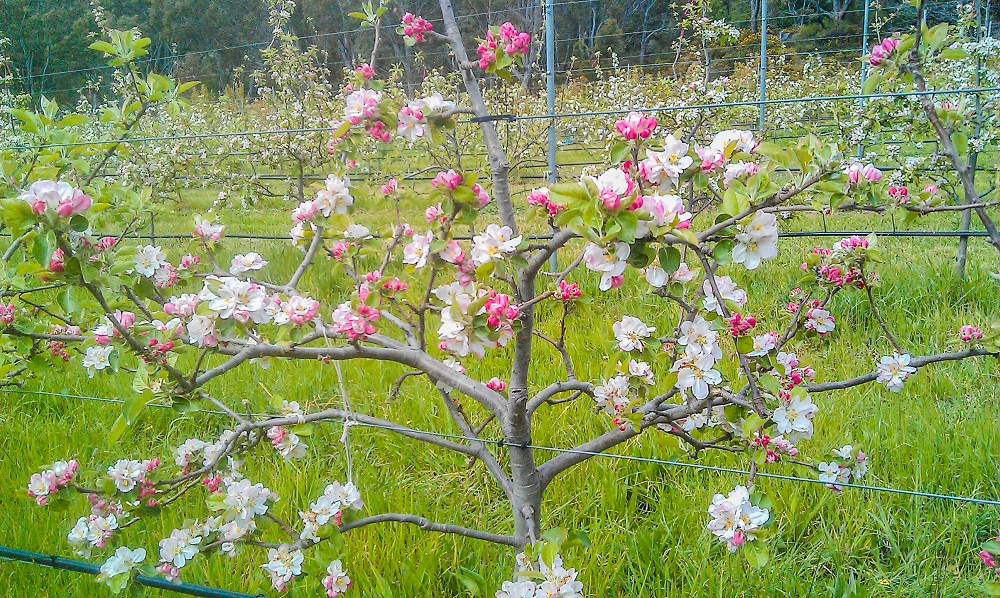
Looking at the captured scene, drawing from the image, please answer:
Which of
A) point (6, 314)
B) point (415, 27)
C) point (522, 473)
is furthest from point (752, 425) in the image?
point (6, 314)

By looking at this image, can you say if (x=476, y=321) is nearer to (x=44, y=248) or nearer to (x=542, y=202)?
(x=542, y=202)

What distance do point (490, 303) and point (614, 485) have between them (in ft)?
3.70

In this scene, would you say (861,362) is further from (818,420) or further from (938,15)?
(938,15)

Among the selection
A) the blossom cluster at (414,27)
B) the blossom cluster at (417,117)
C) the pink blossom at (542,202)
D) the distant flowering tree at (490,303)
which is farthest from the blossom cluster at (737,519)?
the blossom cluster at (414,27)

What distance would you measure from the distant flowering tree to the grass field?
150 mm

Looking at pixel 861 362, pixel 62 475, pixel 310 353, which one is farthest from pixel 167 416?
pixel 861 362

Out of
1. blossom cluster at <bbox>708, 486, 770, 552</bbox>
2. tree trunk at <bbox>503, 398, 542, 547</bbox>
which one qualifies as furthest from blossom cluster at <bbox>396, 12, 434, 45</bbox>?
blossom cluster at <bbox>708, 486, 770, 552</bbox>

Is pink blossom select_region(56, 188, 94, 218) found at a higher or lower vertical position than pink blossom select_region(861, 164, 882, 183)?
higher

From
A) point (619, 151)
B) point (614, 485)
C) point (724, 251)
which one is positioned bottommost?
point (614, 485)

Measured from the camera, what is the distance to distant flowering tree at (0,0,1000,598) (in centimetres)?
87

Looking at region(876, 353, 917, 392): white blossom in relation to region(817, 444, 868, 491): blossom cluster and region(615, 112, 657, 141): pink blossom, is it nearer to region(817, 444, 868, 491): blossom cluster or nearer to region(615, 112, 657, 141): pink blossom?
region(817, 444, 868, 491): blossom cluster

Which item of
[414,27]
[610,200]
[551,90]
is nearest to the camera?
[610,200]

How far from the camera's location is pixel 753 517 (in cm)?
97

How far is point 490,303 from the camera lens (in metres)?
0.92
